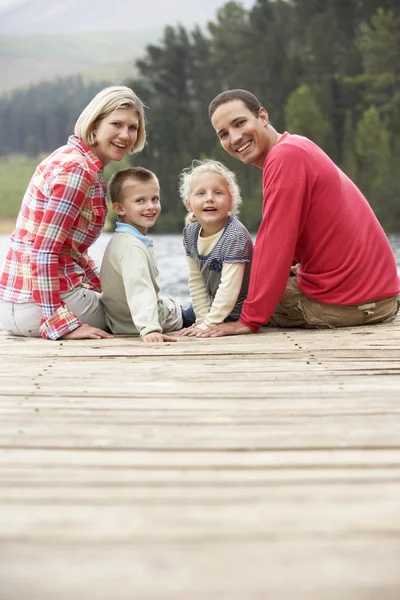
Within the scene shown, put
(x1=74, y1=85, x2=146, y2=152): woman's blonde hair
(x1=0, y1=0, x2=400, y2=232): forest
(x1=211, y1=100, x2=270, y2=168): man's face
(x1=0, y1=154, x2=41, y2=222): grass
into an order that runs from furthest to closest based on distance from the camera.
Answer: (x1=0, y1=154, x2=41, y2=222): grass < (x1=0, y1=0, x2=400, y2=232): forest < (x1=211, y1=100, x2=270, y2=168): man's face < (x1=74, y1=85, x2=146, y2=152): woman's blonde hair

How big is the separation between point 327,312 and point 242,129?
1017mm

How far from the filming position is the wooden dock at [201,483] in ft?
4.12

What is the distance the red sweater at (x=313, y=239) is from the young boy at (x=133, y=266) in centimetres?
49

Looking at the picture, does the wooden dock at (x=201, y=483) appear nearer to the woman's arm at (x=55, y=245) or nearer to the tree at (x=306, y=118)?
the woman's arm at (x=55, y=245)

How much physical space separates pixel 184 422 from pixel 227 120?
7.15 ft

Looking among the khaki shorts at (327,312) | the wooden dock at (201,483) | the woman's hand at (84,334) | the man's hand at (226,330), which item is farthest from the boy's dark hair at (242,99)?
the wooden dock at (201,483)

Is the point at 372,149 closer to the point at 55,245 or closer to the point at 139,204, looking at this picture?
the point at 139,204

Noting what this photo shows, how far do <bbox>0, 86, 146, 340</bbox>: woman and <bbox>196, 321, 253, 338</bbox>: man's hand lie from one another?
21.1 inches

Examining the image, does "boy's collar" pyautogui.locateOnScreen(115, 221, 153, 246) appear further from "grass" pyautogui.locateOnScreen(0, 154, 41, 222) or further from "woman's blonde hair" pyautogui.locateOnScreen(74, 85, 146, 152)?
"grass" pyautogui.locateOnScreen(0, 154, 41, 222)

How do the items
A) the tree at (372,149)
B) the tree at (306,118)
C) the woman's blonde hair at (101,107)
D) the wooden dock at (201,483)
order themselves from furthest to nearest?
the tree at (306,118) → the tree at (372,149) → the woman's blonde hair at (101,107) → the wooden dock at (201,483)

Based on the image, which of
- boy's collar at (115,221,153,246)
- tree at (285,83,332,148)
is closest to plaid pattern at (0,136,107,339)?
boy's collar at (115,221,153,246)

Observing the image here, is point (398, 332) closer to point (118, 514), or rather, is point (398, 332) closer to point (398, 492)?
point (398, 492)

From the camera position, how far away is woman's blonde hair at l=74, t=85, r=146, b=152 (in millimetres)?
3756

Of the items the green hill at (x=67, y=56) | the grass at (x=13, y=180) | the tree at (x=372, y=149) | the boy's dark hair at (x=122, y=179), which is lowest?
the grass at (x=13, y=180)
